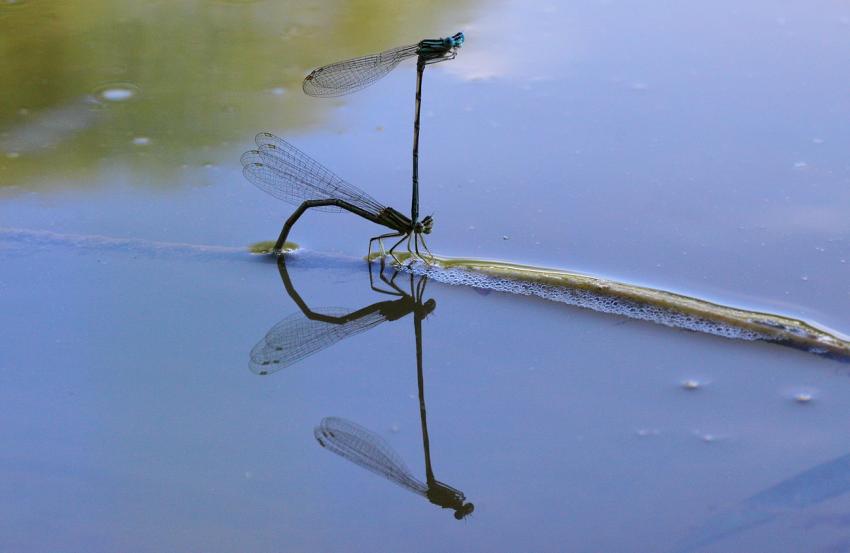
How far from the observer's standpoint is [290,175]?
4223 millimetres

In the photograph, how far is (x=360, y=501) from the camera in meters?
2.85

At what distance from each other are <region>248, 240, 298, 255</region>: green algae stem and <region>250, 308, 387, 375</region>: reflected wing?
41cm

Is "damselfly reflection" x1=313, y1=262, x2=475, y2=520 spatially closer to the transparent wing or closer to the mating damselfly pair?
the mating damselfly pair

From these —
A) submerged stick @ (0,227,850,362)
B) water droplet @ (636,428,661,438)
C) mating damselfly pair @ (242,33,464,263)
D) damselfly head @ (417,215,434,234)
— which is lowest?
water droplet @ (636,428,661,438)

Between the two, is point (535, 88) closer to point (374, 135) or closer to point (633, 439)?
point (374, 135)

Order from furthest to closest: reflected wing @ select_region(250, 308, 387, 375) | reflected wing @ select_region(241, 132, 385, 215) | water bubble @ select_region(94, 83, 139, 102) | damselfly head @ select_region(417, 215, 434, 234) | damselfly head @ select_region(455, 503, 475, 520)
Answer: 1. water bubble @ select_region(94, 83, 139, 102)
2. reflected wing @ select_region(241, 132, 385, 215)
3. damselfly head @ select_region(417, 215, 434, 234)
4. reflected wing @ select_region(250, 308, 387, 375)
5. damselfly head @ select_region(455, 503, 475, 520)

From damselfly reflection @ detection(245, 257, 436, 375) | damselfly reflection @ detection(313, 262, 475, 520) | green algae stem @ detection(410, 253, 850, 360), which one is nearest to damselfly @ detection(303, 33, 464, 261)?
damselfly reflection @ detection(245, 257, 436, 375)

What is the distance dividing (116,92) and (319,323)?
2.20m

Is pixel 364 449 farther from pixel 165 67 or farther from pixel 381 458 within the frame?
pixel 165 67

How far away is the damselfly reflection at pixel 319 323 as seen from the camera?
3488 mm

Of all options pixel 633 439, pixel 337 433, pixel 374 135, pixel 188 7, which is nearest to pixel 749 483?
pixel 633 439

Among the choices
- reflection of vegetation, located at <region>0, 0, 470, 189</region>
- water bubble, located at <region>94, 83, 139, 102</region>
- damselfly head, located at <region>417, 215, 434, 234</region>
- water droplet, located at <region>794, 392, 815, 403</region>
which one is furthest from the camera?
water bubble, located at <region>94, 83, 139, 102</region>

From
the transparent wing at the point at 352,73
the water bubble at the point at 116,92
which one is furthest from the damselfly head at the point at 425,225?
the water bubble at the point at 116,92

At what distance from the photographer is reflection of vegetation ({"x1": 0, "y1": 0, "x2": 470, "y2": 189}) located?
4676 mm
